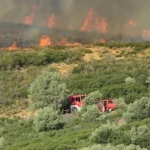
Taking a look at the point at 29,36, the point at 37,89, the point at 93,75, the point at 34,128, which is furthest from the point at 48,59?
the point at 34,128

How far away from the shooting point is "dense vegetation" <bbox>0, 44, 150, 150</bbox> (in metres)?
30.7

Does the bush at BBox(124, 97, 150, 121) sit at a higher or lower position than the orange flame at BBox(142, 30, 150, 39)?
lower

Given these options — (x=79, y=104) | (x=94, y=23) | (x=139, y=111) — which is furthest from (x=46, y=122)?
(x=94, y=23)

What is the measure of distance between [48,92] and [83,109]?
208 inches

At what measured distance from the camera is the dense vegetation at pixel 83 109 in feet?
101

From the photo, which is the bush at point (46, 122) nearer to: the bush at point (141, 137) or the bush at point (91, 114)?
the bush at point (91, 114)

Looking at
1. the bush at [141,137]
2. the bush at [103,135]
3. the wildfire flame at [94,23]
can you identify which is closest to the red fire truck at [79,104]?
the bush at [103,135]

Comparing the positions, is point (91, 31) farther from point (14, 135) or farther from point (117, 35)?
point (14, 135)

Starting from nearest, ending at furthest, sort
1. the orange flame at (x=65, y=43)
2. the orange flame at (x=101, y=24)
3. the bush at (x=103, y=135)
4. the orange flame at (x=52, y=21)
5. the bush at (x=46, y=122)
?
the bush at (x=103, y=135)
the bush at (x=46, y=122)
the orange flame at (x=101, y=24)
the orange flame at (x=52, y=21)
the orange flame at (x=65, y=43)

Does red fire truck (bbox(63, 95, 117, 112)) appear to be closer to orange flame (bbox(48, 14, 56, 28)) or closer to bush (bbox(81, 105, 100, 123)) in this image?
bush (bbox(81, 105, 100, 123))

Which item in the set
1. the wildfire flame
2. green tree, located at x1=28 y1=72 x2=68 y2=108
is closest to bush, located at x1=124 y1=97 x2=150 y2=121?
green tree, located at x1=28 y1=72 x2=68 y2=108

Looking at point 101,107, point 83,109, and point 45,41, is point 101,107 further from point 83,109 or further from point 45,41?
point 45,41

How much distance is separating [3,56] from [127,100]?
1584 inches

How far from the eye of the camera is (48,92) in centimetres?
4897
